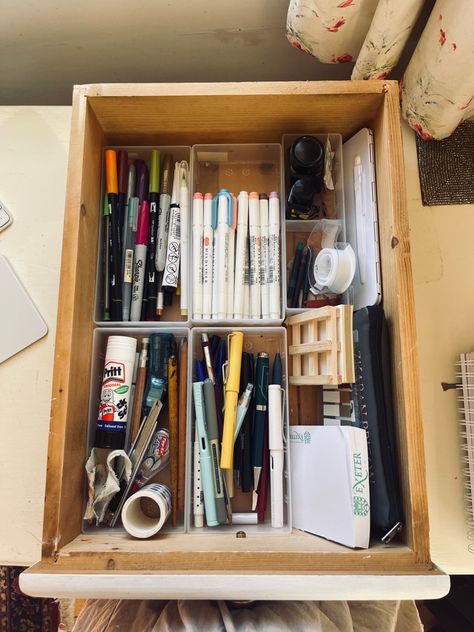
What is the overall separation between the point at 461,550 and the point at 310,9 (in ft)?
2.47

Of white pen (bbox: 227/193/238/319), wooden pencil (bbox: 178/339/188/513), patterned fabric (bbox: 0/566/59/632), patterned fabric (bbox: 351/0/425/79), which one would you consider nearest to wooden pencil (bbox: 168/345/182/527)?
wooden pencil (bbox: 178/339/188/513)

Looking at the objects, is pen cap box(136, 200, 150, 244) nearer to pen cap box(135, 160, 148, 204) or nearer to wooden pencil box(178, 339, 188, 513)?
pen cap box(135, 160, 148, 204)

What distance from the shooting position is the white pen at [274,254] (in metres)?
0.67

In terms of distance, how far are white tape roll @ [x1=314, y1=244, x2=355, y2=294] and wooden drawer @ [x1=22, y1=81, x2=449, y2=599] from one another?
0.05m

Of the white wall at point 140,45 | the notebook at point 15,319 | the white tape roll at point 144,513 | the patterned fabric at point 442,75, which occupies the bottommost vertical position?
the white tape roll at point 144,513

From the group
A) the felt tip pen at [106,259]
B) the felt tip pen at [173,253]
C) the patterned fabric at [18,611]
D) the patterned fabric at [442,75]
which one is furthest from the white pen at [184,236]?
the patterned fabric at [18,611]

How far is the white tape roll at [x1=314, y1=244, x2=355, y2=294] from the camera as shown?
2.06ft

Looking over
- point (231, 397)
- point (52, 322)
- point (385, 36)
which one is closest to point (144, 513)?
point (231, 397)

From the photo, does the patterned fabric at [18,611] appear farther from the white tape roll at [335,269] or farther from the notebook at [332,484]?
the white tape roll at [335,269]

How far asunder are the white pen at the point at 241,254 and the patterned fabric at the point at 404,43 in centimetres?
24

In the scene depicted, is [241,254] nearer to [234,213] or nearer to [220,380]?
[234,213]

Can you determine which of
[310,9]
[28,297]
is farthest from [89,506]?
[310,9]

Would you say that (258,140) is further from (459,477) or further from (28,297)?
(459,477)

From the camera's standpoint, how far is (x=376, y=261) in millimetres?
627
